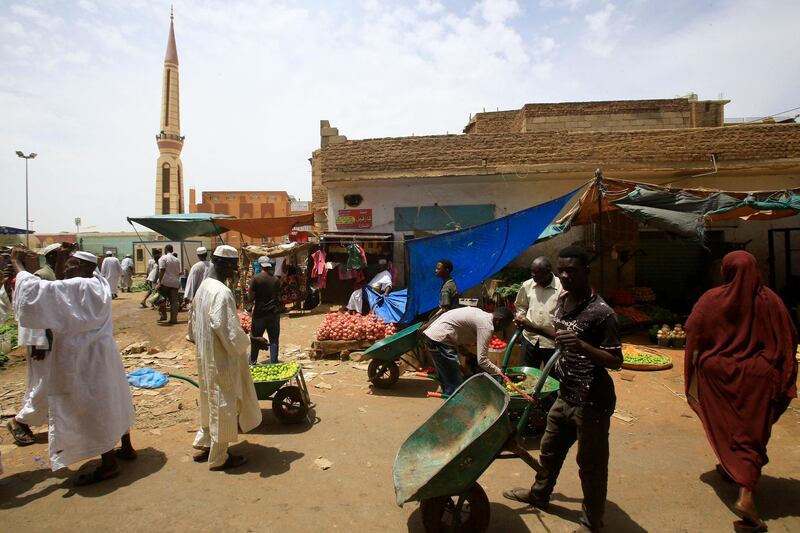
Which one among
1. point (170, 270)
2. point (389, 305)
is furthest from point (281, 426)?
point (170, 270)

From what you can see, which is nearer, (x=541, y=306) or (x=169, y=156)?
(x=541, y=306)

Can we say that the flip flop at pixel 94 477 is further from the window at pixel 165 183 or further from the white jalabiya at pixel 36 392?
the window at pixel 165 183

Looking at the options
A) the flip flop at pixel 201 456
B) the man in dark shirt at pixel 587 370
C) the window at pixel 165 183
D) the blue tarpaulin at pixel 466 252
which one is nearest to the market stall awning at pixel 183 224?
the blue tarpaulin at pixel 466 252

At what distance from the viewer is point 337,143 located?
1302 cm

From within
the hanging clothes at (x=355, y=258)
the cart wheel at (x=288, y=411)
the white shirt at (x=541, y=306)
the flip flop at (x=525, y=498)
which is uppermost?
the hanging clothes at (x=355, y=258)

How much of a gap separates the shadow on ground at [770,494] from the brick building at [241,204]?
32.1m

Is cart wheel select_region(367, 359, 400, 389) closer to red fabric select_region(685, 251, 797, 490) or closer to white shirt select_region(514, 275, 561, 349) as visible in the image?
white shirt select_region(514, 275, 561, 349)

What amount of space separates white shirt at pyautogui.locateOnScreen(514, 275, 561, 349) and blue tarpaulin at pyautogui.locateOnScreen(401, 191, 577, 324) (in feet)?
7.97

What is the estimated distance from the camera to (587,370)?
2758mm

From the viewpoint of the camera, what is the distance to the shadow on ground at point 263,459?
3.90 meters

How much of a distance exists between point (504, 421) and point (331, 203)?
11.5 meters

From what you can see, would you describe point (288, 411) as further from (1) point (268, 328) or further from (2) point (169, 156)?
(2) point (169, 156)

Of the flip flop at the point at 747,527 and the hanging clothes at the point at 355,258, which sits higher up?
the hanging clothes at the point at 355,258

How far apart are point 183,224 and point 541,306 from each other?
10652 millimetres
